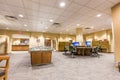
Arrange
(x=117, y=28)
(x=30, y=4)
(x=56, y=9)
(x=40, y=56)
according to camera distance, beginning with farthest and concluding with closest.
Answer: (x=56, y=9), (x=40, y=56), (x=30, y=4), (x=117, y=28)

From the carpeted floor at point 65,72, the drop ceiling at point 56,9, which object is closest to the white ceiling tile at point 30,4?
the drop ceiling at point 56,9

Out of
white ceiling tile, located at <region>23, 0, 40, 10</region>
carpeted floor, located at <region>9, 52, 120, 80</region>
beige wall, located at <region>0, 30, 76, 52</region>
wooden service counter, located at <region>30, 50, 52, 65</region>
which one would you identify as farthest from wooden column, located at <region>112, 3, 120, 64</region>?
beige wall, located at <region>0, 30, 76, 52</region>

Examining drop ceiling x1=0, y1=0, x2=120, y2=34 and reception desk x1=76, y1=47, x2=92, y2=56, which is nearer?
drop ceiling x1=0, y1=0, x2=120, y2=34

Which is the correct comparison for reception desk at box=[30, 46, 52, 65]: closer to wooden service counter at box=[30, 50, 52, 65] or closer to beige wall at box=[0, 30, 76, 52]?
wooden service counter at box=[30, 50, 52, 65]

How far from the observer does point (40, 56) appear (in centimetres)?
427

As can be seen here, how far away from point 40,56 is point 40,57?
5 centimetres

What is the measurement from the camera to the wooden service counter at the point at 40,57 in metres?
4.17

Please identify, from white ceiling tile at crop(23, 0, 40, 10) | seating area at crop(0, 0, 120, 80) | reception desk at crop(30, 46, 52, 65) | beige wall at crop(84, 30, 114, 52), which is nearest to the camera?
seating area at crop(0, 0, 120, 80)

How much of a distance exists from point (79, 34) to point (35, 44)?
7.02m

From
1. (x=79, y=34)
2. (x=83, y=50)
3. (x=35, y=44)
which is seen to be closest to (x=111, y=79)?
(x=83, y=50)

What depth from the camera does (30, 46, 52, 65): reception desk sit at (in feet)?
13.7

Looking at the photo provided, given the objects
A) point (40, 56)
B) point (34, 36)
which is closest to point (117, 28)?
point (40, 56)

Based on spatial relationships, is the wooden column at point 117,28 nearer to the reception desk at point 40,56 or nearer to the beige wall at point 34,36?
the reception desk at point 40,56

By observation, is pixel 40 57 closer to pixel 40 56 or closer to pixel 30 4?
pixel 40 56
